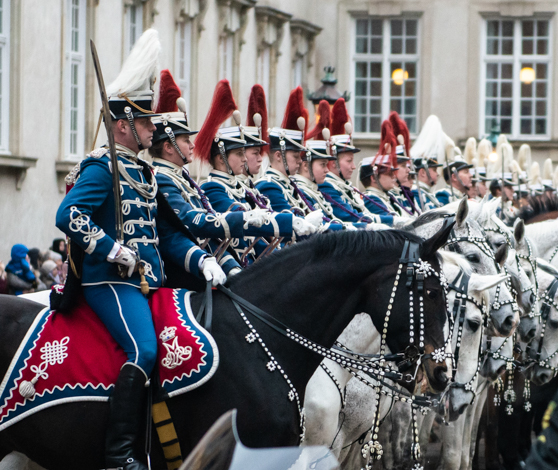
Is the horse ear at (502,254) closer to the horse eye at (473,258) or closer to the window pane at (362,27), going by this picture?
the horse eye at (473,258)

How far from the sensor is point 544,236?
10086 mm

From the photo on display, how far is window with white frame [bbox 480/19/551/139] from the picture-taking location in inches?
1104

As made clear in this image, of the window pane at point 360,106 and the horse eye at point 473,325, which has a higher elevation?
the window pane at point 360,106

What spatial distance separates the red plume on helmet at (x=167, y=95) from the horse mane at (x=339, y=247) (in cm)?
145

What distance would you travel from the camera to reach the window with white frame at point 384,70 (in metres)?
28.3

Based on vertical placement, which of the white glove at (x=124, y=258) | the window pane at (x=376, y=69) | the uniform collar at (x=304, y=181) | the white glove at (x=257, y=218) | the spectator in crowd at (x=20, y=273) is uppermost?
the window pane at (x=376, y=69)

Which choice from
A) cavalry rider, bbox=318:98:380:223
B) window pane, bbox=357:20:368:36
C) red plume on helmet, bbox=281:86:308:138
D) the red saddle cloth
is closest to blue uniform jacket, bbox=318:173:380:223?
cavalry rider, bbox=318:98:380:223

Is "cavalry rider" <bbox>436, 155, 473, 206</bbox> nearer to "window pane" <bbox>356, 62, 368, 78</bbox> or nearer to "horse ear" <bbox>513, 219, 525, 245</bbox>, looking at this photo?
"horse ear" <bbox>513, 219, 525, 245</bbox>

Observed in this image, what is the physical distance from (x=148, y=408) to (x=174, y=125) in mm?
1843

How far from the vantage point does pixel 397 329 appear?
5.14 metres

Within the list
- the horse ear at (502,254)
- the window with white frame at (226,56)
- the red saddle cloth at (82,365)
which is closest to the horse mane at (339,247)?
the red saddle cloth at (82,365)

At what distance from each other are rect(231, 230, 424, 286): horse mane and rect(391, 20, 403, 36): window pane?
23825 mm

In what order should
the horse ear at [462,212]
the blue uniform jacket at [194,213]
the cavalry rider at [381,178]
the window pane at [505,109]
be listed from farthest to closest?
the window pane at [505,109] → the cavalry rider at [381,178] → the horse ear at [462,212] → the blue uniform jacket at [194,213]

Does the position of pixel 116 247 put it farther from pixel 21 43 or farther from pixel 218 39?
pixel 218 39
